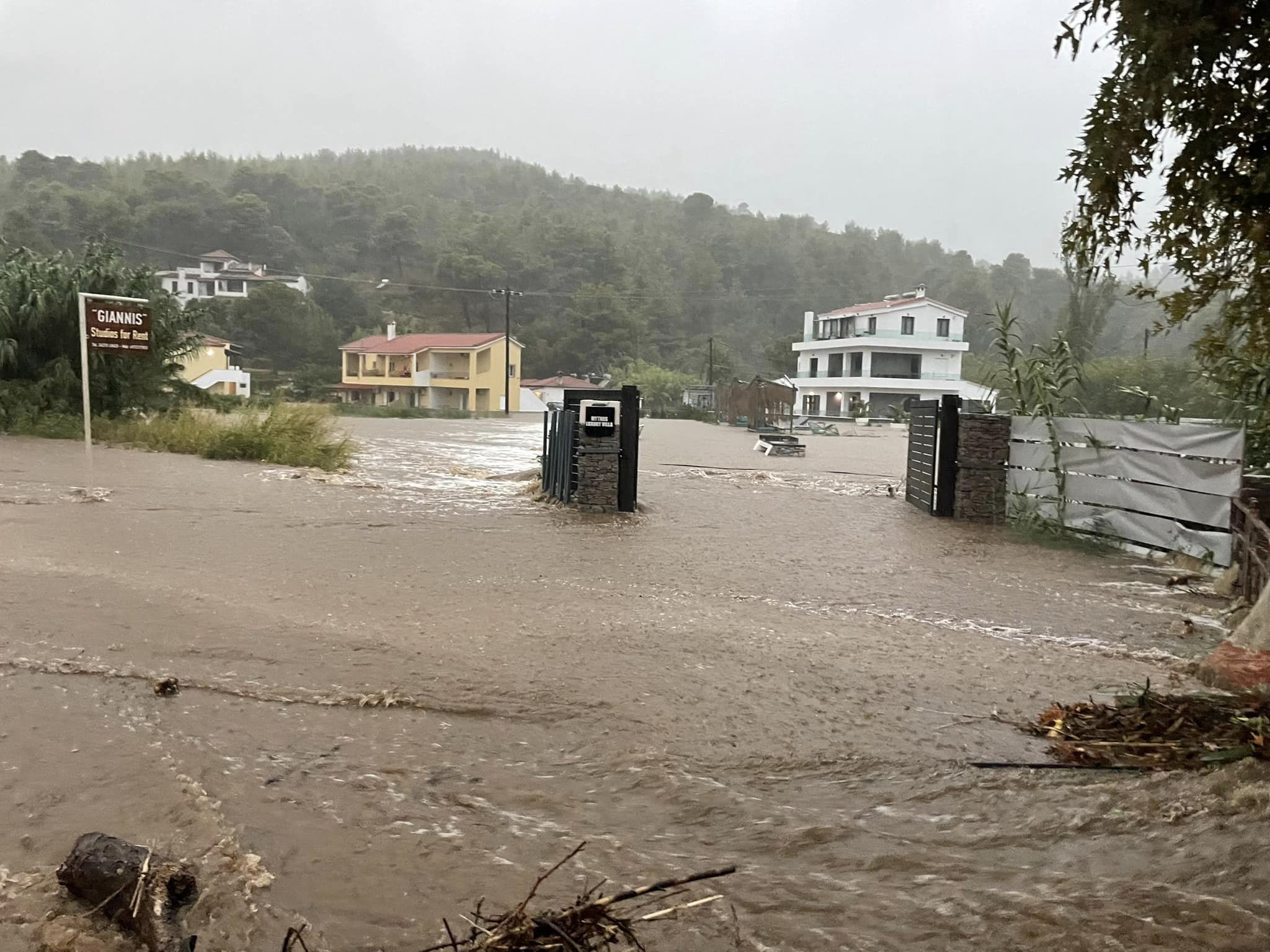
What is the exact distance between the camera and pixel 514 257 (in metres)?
107

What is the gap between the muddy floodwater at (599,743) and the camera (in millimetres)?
3553

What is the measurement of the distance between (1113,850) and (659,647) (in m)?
3.60

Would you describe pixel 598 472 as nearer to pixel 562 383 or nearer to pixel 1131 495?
pixel 1131 495

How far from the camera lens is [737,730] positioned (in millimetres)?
5410

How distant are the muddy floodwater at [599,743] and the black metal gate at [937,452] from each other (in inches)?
150

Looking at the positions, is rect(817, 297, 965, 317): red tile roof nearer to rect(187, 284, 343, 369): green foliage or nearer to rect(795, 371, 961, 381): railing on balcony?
rect(795, 371, 961, 381): railing on balcony

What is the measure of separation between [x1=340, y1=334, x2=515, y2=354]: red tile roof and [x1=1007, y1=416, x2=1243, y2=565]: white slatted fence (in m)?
65.9

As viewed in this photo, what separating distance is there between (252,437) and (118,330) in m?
4.32

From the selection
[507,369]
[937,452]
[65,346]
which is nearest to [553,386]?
[507,369]

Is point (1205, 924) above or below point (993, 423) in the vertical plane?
below

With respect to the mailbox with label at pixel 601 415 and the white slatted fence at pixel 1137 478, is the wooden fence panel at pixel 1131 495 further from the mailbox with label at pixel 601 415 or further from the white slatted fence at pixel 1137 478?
the mailbox with label at pixel 601 415

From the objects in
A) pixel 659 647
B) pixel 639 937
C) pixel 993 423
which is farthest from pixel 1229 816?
pixel 993 423

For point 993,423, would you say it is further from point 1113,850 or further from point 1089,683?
point 1113,850

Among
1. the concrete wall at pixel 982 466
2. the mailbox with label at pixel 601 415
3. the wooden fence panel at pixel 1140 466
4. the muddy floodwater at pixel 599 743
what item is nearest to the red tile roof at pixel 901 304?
the concrete wall at pixel 982 466
